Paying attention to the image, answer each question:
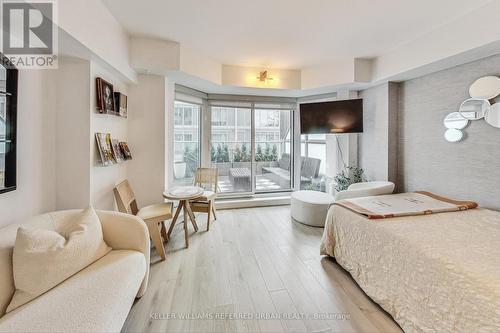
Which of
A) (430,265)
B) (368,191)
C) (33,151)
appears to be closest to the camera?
(430,265)

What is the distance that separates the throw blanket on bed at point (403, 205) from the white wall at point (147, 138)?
249 centimetres

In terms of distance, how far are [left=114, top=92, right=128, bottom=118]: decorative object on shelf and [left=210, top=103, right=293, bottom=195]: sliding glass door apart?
1.68m

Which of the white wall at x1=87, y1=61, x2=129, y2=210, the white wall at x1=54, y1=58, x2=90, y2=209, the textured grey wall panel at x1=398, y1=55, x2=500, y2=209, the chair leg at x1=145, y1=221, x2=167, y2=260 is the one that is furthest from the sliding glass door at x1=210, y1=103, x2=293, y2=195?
the white wall at x1=54, y1=58, x2=90, y2=209

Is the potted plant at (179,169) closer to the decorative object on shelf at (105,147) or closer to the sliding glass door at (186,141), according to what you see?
the sliding glass door at (186,141)

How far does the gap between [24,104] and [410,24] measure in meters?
3.73

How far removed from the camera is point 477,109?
2.46 m

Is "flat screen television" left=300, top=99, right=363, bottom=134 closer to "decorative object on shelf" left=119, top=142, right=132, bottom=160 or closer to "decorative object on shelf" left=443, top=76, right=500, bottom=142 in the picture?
"decorative object on shelf" left=443, top=76, right=500, bottom=142

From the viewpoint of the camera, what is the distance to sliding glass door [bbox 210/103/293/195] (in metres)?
4.43

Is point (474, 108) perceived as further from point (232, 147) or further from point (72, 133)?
point (72, 133)

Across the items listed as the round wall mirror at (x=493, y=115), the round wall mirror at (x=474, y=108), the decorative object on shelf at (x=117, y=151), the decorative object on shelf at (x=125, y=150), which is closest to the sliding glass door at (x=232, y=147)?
the decorative object on shelf at (x=125, y=150)

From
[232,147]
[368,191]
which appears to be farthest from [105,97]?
[368,191]

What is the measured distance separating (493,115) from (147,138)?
410cm

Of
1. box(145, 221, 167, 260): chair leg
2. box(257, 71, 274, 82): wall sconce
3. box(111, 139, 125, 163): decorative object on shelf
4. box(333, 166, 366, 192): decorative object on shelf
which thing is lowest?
box(145, 221, 167, 260): chair leg

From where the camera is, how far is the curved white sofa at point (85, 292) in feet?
3.53
